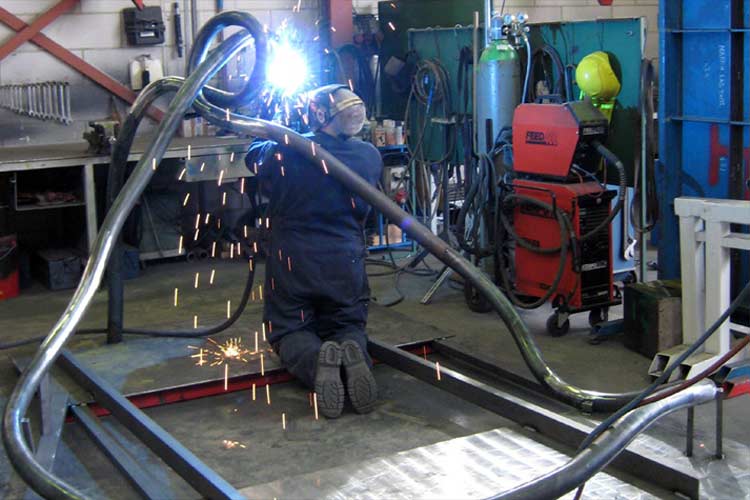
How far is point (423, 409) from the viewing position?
4055 mm

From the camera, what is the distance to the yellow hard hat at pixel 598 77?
5.11 m

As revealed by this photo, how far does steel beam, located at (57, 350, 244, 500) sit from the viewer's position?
305 cm

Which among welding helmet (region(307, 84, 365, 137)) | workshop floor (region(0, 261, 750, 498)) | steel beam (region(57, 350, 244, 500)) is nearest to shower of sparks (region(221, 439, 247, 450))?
workshop floor (region(0, 261, 750, 498))

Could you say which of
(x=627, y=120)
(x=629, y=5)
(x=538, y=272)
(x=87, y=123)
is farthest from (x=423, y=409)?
(x=629, y=5)

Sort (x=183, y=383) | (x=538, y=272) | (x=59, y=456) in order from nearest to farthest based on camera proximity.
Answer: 1. (x=59, y=456)
2. (x=183, y=383)
3. (x=538, y=272)

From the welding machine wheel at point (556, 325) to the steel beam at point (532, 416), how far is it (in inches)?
38.9

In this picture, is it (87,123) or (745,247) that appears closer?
(745,247)

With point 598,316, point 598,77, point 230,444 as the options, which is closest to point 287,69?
point 598,77

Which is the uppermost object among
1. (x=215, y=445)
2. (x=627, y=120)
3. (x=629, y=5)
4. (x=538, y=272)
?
(x=629, y=5)

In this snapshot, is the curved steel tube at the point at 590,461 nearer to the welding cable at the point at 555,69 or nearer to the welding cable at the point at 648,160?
the welding cable at the point at 648,160

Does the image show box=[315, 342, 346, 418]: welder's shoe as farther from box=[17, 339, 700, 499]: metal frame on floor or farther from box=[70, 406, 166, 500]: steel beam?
box=[70, 406, 166, 500]: steel beam

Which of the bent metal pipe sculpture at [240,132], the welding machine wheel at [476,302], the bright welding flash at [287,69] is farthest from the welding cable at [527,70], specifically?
the bent metal pipe sculpture at [240,132]

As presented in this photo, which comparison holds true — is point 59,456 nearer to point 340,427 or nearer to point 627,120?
point 340,427

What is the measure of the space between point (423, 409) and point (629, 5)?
6431 mm
